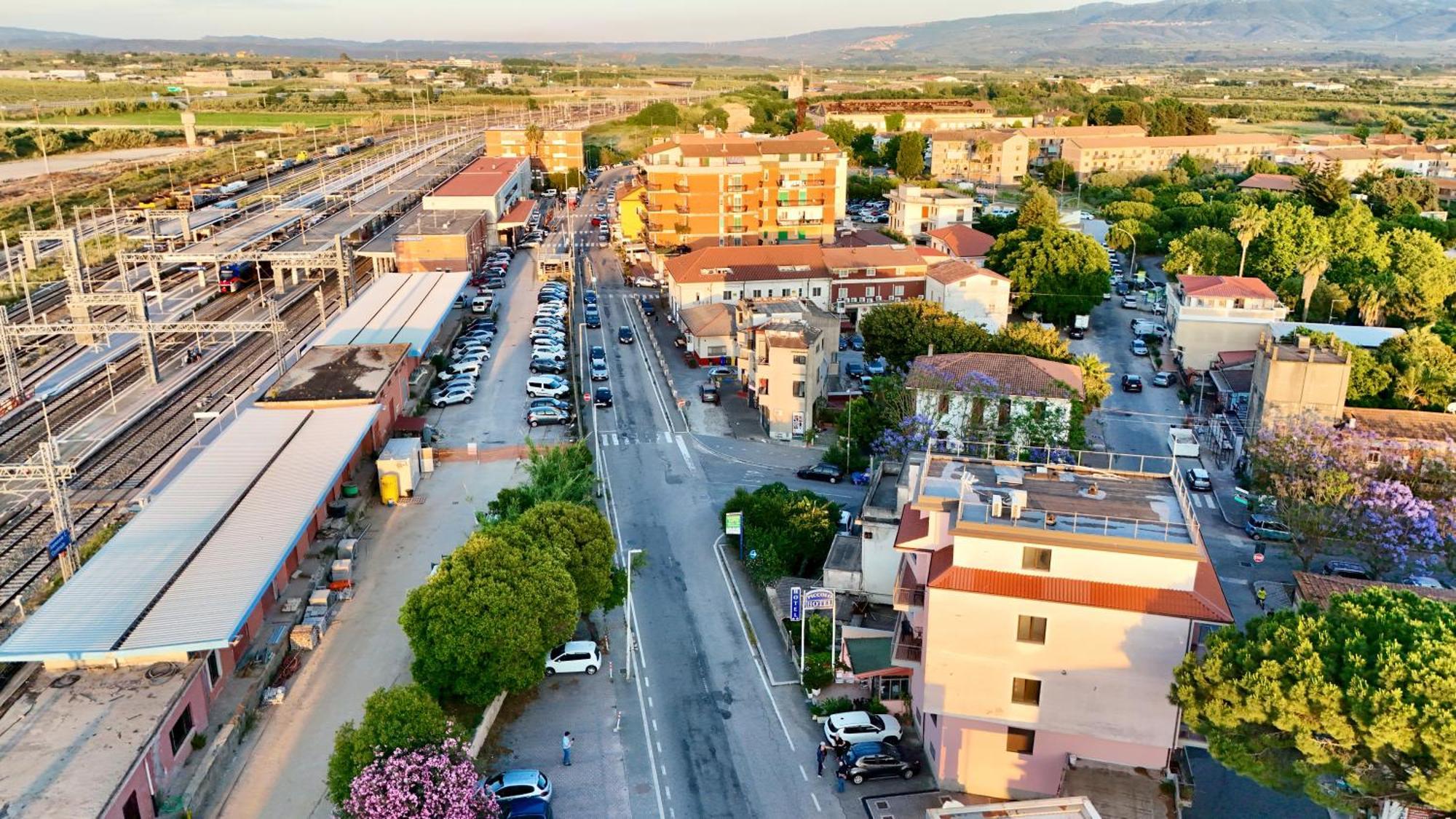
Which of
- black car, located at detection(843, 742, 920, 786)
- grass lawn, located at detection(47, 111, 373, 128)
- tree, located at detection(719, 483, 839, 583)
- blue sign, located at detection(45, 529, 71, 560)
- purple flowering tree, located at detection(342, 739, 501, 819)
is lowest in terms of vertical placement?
black car, located at detection(843, 742, 920, 786)

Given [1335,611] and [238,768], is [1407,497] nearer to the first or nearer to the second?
[1335,611]

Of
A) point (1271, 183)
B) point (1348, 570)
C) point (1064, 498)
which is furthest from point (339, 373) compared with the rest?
point (1271, 183)

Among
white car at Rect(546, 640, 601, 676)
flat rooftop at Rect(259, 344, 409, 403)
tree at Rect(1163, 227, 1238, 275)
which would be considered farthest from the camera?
tree at Rect(1163, 227, 1238, 275)

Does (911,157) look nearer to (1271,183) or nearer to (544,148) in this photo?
(1271,183)

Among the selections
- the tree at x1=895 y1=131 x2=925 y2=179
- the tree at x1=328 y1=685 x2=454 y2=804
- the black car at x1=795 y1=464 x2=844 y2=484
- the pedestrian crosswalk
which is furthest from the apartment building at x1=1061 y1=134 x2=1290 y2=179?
the tree at x1=328 y1=685 x2=454 y2=804

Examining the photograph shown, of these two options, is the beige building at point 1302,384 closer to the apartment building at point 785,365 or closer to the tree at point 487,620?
the apartment building at point 785,365

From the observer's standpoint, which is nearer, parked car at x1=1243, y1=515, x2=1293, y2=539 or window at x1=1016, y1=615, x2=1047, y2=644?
window at x1=1016, y1=615, x2=1047, y2=644

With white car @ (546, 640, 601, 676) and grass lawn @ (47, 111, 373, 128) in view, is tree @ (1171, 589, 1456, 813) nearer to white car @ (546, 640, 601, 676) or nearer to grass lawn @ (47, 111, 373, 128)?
white car @ (546, 640, 601, 676)
